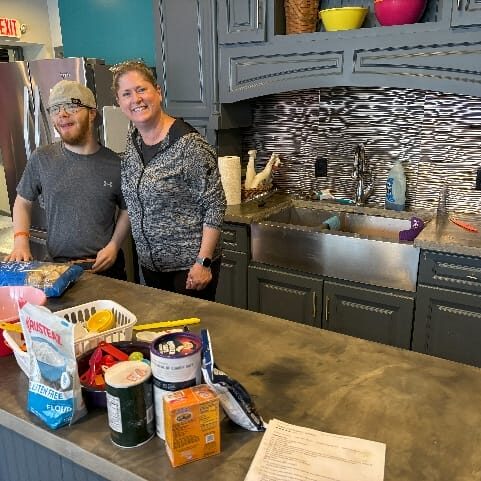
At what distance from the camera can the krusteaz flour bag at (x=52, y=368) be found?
977 mm

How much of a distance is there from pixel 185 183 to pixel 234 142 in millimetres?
1486

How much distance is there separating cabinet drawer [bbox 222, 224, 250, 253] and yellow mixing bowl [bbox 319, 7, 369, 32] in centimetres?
116

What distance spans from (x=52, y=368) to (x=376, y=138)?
2.43 meters

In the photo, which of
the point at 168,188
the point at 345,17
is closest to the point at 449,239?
the point at 345,17

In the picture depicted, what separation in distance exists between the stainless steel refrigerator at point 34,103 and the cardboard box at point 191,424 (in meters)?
2.51

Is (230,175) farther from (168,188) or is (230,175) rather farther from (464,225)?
(464,225)

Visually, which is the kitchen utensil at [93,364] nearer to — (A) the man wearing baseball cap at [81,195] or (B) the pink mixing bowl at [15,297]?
(B) the pink mixing bowl at [15,297]

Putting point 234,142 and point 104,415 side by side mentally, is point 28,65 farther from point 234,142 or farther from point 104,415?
point 104,415

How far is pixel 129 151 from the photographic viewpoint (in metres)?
1.99

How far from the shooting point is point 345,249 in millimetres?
2525

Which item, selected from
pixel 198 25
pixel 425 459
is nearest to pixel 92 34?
pixel 198 25

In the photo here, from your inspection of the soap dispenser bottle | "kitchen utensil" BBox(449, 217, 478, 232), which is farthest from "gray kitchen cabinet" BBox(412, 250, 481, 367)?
the soap dispenser bottle

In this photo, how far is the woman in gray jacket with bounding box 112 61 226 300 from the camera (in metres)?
1.82

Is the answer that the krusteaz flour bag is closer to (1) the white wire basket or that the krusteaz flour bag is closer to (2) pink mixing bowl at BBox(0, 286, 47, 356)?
(1) the white wire basket
